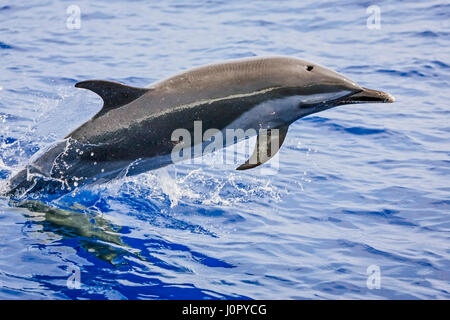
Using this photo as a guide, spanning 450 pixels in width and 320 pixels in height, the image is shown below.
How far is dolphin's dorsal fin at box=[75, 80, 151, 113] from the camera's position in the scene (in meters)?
6.18

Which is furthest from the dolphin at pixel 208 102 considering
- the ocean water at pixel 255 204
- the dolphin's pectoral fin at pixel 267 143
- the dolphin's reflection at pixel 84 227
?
the ocean water at pixel 255 204

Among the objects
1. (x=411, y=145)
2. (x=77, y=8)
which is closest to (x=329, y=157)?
(x=411, y=145)

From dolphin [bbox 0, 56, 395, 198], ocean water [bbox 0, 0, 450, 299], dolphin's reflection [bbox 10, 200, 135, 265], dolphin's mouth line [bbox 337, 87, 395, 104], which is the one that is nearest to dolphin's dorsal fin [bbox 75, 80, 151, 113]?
dolphin [bbox 0, 56, 395, 198]

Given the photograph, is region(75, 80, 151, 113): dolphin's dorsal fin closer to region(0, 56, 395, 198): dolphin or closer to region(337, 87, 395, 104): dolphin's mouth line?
region(0, 56, 395, 198): dolphin

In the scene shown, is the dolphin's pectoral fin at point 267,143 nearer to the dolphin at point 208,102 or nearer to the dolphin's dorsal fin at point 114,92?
the dolphin at point 208,102

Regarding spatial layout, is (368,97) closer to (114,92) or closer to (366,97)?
(366,97)

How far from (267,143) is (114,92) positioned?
159 cm

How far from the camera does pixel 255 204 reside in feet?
26.6

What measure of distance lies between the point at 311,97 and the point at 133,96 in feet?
5.40

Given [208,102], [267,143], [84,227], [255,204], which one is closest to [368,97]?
[267,143]

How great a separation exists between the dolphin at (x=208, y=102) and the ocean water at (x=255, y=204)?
1.03 m

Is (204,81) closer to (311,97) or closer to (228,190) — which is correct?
(311,97)

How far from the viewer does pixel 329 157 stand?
31.4 feet

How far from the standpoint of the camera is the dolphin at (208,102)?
6316mm
